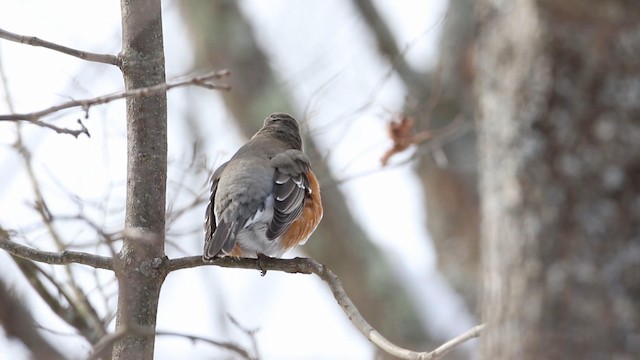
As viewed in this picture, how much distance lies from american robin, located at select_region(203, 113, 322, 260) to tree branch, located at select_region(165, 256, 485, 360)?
309mm

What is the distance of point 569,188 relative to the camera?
217 cm

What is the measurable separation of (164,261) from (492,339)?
130 cm

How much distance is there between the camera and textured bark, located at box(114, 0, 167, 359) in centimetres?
311

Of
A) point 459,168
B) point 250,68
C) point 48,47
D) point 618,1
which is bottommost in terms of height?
point 618,1

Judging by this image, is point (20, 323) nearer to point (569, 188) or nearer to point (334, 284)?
point (334, 284)

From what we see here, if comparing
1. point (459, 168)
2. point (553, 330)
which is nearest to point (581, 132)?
point (553, 330)

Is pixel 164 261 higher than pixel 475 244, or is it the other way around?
pixel 475 244

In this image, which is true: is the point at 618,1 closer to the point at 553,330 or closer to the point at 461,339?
the point at 553,330

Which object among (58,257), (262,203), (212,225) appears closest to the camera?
(58,257)

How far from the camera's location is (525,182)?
2248 millimetres

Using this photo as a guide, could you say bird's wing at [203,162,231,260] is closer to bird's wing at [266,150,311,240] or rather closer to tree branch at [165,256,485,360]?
tree branch at [165,256,485,360]

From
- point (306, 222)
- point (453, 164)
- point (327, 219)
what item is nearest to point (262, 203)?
point (306, 222)

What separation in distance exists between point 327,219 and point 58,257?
4.94m

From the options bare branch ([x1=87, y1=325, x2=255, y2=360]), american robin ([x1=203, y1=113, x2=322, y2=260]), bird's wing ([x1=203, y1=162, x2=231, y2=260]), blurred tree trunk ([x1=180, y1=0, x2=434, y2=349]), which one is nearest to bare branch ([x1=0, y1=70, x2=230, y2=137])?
bare branch ([x1=87, y1=325, x2=255, y2=360])
